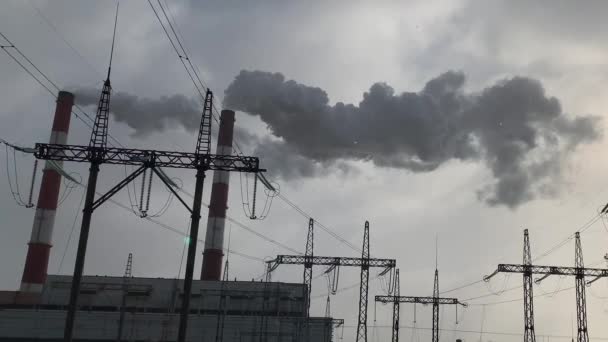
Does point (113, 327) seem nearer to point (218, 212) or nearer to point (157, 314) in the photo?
point (157, 314)

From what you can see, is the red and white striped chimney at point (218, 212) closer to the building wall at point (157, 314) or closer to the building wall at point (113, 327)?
the building wall at point (157, 314)

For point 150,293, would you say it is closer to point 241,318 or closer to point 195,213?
point 241,318

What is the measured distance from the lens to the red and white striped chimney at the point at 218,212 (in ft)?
208

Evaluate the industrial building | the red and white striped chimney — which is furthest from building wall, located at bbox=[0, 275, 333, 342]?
the red and white striped chimney

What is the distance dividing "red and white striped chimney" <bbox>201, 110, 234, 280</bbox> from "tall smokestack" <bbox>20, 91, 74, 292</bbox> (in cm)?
1411

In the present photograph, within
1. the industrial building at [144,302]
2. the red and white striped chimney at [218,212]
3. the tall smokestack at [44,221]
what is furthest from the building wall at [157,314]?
the tall smokestack at [44,221]

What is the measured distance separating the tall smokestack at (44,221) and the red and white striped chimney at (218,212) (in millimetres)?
14112

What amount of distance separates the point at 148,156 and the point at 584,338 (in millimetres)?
42051

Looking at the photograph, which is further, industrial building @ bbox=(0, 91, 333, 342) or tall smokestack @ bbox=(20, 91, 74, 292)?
tall smokestack @ bbox=(20, 91, 74, 292)

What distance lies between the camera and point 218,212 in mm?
64375

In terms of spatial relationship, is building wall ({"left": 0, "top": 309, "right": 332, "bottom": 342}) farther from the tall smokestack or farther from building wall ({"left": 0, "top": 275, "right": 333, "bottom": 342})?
the tall smokestack

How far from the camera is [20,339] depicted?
59156 mm

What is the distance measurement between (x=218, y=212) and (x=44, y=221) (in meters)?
15.7

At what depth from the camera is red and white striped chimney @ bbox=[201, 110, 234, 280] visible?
208 feet
